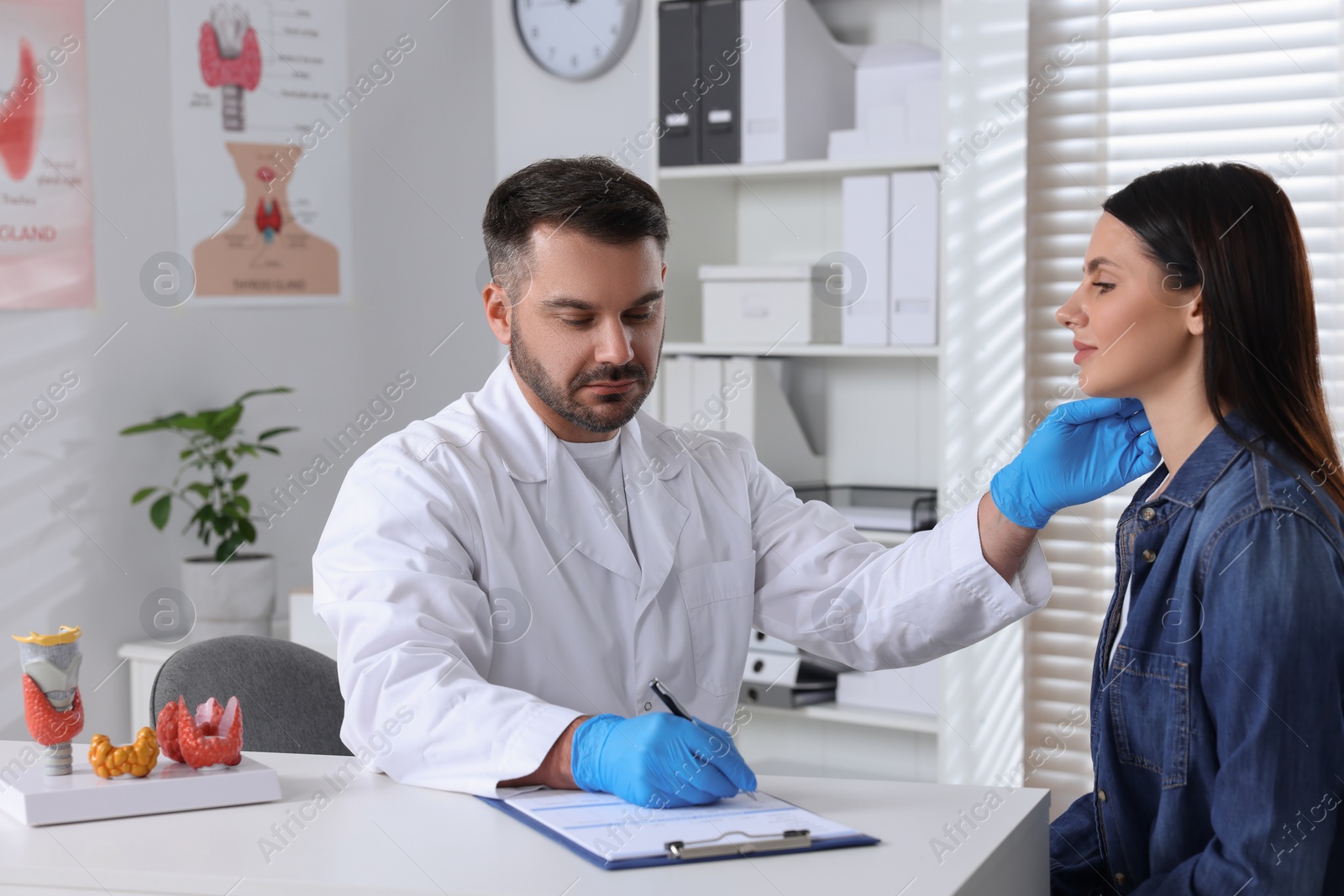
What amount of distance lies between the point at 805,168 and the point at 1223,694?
1.66m

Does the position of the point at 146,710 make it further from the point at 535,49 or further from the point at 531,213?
the point at 535,49

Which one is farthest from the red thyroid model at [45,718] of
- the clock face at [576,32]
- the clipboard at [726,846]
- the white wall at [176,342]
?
the clock face at [576,32]

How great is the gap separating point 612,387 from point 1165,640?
2.24 ft

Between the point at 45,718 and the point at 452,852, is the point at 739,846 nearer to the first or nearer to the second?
the point at 452,852

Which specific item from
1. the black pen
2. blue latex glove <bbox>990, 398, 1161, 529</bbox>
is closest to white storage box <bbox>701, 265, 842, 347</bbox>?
blue latex glove <bbox>990, 398, 1161, 529</bbox>

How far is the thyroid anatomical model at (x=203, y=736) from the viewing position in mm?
1185

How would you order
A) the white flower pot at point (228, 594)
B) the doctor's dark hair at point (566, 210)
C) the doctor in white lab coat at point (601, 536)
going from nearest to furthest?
the doctor in white lab coat at point (601, 536)
the doctor's dark hair at point (566, 210)
the white flower pot at point (228, 594)

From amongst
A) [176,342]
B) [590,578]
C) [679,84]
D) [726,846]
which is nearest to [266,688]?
[590,578]

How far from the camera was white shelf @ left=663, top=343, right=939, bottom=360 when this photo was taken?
8.41 feet

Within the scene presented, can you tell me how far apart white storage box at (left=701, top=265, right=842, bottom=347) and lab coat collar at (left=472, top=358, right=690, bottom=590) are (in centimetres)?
99

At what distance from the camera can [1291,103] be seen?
238cm

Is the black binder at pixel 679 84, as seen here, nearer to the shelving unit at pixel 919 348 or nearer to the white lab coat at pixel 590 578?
the shelving unit at pixel 919 348

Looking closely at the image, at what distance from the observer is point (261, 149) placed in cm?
286

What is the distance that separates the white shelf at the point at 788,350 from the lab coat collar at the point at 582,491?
3.10 ft
